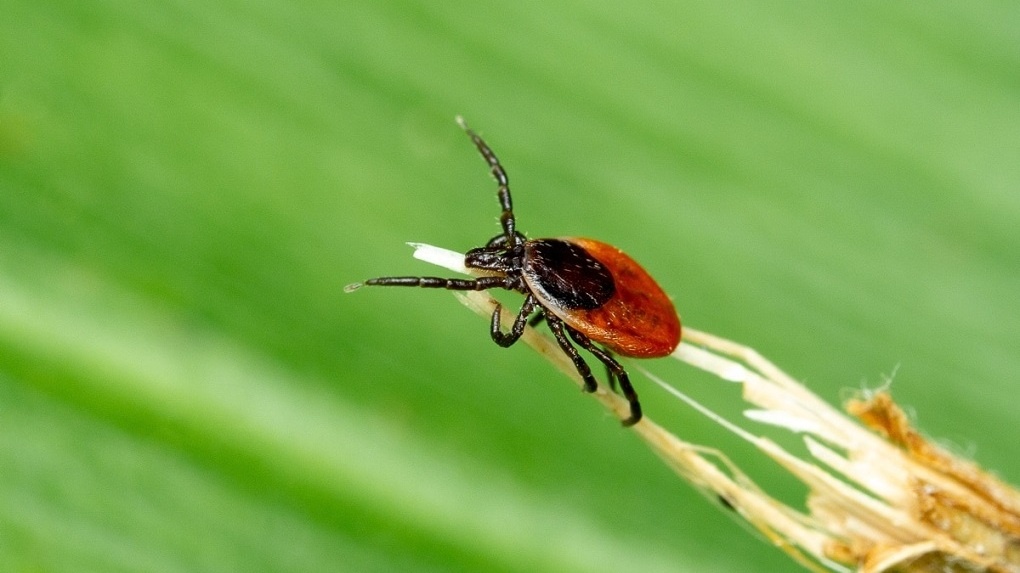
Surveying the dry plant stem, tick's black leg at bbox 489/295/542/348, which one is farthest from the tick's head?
the dry plant stem

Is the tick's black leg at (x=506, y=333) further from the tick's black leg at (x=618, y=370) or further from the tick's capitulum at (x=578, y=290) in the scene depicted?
the tick's black leg at (x=618, y=370)

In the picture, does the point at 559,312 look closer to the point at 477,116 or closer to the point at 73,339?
the point at 477,116

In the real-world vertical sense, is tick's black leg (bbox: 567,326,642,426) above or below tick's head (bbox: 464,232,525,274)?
below

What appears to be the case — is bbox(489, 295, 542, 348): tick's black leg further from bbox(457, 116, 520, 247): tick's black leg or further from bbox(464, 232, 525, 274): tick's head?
bbox(457, 116, 520, 247): tick's black leg

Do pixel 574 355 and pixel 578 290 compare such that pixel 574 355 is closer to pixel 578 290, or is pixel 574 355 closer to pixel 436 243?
pixel 578 290

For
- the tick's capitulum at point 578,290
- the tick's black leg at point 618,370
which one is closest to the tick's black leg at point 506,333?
the tick's capitulum at point 578,290

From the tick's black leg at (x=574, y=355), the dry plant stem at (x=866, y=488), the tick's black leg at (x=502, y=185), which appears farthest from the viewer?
the tick's black leg at (x=502, y=185)

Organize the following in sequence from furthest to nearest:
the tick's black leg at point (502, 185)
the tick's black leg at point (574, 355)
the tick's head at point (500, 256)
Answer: the tick's black leg at point (502, 185) → the tick's head at point (500, 256) → the tick's black leg at point (574, 355)

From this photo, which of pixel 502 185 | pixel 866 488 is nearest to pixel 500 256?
pixel 502 185
